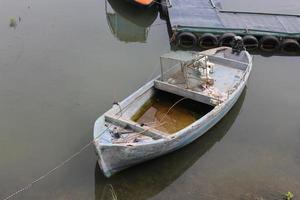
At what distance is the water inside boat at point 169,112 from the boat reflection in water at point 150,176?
0.76 metres

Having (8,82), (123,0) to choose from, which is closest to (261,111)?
(8,82)

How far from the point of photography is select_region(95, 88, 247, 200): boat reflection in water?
34.8 ft

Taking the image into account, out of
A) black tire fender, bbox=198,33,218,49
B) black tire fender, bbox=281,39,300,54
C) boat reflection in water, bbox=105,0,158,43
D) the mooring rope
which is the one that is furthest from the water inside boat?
black tire fender, bbox=281,39,300,54

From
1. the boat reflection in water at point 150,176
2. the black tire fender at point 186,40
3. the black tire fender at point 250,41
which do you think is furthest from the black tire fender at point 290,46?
the boat reflection in water at point 150,176

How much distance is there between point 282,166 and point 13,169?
8.05 meters

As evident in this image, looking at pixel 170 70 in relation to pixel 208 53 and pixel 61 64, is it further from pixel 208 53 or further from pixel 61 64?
pixel 61 64

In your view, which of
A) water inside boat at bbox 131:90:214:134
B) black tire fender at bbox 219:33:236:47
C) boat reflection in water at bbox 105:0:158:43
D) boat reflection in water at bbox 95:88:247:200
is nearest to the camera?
boat reflection in water at bbox 95:88:247:200

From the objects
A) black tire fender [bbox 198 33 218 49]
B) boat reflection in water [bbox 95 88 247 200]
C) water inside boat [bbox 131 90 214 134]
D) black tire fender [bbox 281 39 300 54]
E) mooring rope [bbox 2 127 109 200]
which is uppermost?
black tire fender [bbox 198 33 218 49]

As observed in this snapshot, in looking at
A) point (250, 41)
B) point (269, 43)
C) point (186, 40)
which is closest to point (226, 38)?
point (250, 41)

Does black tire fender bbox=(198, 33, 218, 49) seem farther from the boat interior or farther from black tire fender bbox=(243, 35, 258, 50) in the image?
the boat interior

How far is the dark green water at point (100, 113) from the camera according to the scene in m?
10.9

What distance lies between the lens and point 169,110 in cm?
1278

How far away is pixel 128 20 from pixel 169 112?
942 cm

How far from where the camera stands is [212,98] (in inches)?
478
